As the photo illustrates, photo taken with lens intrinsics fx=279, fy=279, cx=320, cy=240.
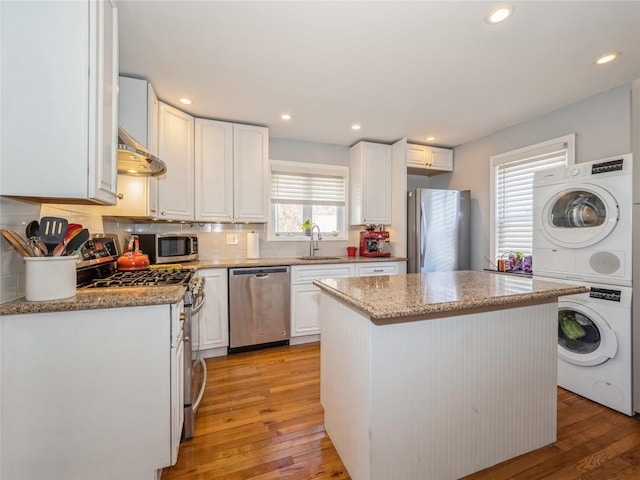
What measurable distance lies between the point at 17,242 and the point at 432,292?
6.00ft

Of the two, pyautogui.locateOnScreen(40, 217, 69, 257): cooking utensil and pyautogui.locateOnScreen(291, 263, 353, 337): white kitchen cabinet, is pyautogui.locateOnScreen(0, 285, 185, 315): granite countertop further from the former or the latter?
pyautogui.locateOnScreen(291, 263, 353, 337): white kitchen cabinet

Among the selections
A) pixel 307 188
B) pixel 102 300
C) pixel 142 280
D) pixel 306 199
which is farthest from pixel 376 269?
pixel 102 300

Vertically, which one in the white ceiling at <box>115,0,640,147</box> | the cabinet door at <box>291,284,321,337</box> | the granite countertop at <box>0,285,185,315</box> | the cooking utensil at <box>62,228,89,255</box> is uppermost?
the white ceiling at <box>115,0,640,147</box>

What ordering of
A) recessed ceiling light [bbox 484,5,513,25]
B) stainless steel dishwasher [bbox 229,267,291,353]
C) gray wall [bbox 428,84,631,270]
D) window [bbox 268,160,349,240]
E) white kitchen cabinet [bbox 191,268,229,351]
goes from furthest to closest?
window [bbox 268,160,349,240]
stainless steel dishwasher [bbox 229,267,291,353]
white kitchen cabinet [bbox 191,268,229,351]
gray wall [bbox 428,84,631,270]
recessed ceiling light [bbox 484,5,513,25]

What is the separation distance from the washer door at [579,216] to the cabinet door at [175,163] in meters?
3.25

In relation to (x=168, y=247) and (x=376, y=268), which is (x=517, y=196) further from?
(x=168, y=247)

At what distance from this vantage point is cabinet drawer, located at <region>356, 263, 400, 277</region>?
130 inches

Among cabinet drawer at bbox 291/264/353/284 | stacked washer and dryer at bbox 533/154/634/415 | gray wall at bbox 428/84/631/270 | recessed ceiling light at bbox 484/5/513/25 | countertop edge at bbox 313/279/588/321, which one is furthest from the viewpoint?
cabinet drawer at bbox 291/264/353/284

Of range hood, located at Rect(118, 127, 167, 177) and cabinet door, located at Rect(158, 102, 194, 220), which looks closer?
range hood, located at Rect(118, 127, 167, 177)

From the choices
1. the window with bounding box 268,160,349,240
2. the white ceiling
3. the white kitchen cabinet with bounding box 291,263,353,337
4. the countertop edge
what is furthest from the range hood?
the window with bounding box 268,160,349,240

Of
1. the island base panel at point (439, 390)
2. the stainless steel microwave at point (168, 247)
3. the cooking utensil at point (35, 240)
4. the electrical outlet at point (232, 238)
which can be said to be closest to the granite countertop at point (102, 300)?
the cooking utensil at point (35, 240)

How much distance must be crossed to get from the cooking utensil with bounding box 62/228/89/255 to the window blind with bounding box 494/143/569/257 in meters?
3.76

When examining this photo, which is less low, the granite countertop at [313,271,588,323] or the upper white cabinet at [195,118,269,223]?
the upper white cabinet at [195,118,269,223]

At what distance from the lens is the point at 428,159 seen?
12.5 ft
